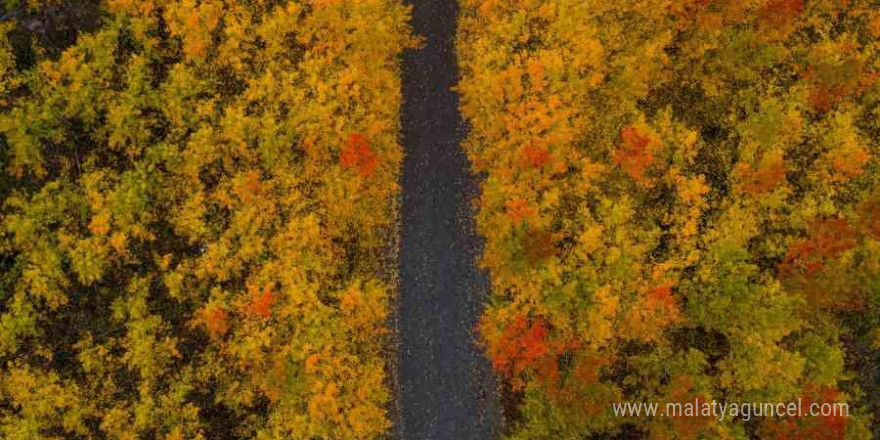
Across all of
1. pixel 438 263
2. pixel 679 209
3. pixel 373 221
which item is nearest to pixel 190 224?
pixel 373 221

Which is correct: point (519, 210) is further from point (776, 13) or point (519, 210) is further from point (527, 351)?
point (776, 13)

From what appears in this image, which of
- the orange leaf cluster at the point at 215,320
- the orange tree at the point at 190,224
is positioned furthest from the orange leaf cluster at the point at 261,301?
the orange leaf cluster at the point at 215,320

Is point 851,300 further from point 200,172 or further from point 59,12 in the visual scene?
point 59,12

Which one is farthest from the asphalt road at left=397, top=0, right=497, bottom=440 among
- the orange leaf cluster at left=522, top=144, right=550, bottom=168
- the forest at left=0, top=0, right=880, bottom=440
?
the orange leaf cluster at left=522, top=144, right=550, bottom=168

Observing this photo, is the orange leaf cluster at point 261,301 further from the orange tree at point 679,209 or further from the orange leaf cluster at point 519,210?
the orange leaf cluster at point 519,210

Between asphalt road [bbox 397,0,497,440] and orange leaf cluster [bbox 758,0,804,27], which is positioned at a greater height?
orange leaf cluster [bbox 758,0,804,27]

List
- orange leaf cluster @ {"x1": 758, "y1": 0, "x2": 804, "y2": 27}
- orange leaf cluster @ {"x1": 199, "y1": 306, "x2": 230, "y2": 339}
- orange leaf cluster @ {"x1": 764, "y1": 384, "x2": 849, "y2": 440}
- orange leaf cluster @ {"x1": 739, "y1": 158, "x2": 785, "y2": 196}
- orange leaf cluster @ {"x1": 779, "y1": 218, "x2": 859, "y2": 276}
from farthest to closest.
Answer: orange leaf cluster @ {"x1": 758, "y1": 0, "x2": 804, "y2": 27}
orange leaf cluster @ {"x1": 739, "y1": 158, "x2": 785, "y2": 196}
orange leaf cluster @ {"x1": 199, "y1": 306, "x2": 230, "y2": 339}
orange leaf cluster @ {"x1": 779, "y1": 218, "x2": 859, "y2": 276}
orange leaf cluster @ {"x1": 764, "y1": 384, "x2": 849, "y2": 440}

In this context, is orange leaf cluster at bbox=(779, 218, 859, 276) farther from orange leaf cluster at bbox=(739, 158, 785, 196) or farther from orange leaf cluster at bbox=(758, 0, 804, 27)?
orange leaf cluster at bbox=(758, 0, 804, 27)
